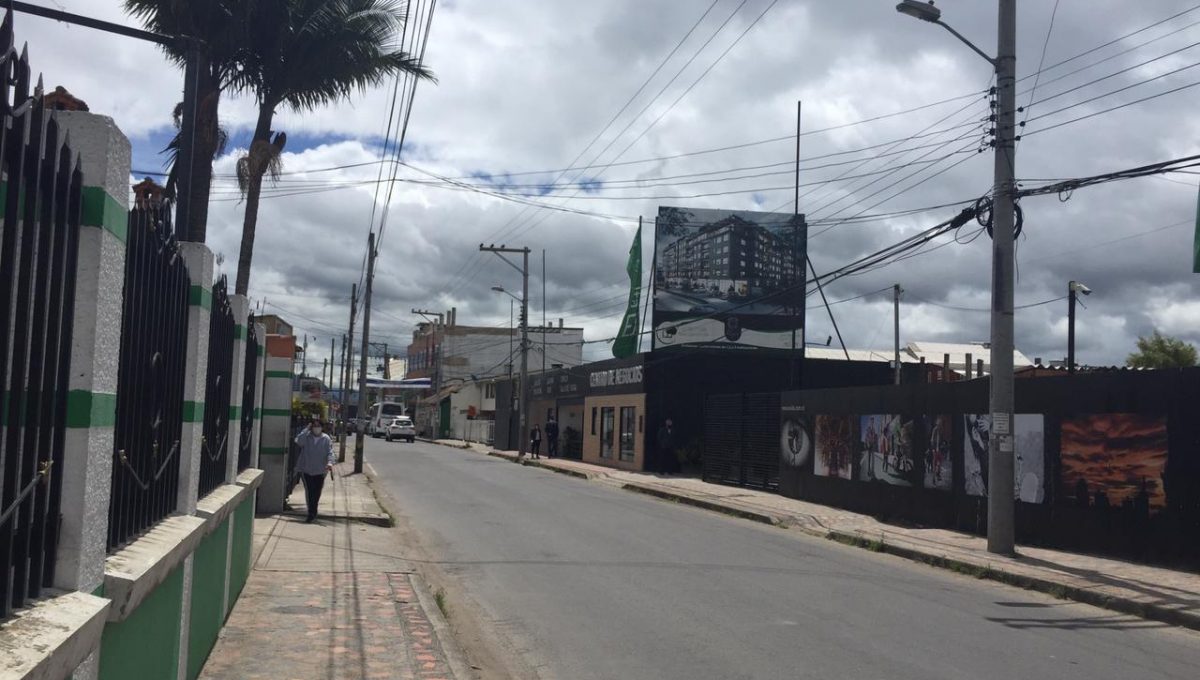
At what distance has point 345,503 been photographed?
19.9m

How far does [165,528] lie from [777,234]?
35.2m

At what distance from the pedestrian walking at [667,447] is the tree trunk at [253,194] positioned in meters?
19.3

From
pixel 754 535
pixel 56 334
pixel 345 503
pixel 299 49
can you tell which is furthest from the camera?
pixel 345 503

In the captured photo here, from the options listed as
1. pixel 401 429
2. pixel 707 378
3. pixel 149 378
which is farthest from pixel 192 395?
pixel 401 429

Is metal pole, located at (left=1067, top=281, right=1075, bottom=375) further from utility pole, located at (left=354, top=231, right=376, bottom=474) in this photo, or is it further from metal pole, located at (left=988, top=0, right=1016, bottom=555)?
utility pole, located at (left=354, top=231, right=376, bottom=474)

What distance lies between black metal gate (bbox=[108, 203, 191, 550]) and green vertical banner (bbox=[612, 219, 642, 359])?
33.9 m

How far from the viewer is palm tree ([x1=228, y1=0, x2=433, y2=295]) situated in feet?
51.8

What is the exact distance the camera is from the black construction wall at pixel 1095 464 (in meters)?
13.3

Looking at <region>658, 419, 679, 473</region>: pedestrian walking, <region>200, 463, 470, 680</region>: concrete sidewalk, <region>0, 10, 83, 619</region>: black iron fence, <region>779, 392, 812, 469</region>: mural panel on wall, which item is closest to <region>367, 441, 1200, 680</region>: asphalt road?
<region>200, 463, 470, 680</region>: concrete sidewalk

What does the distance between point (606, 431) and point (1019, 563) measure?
28.7 metres

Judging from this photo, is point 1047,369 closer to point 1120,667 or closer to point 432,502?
point 432,502

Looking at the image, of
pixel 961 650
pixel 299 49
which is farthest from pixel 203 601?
pixel 299 49

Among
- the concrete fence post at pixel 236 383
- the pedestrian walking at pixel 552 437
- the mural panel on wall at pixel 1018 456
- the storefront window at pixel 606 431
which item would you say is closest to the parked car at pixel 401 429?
the pedestrian walking at pixel 552 437

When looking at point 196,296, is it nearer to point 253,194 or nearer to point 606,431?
point 253,194
